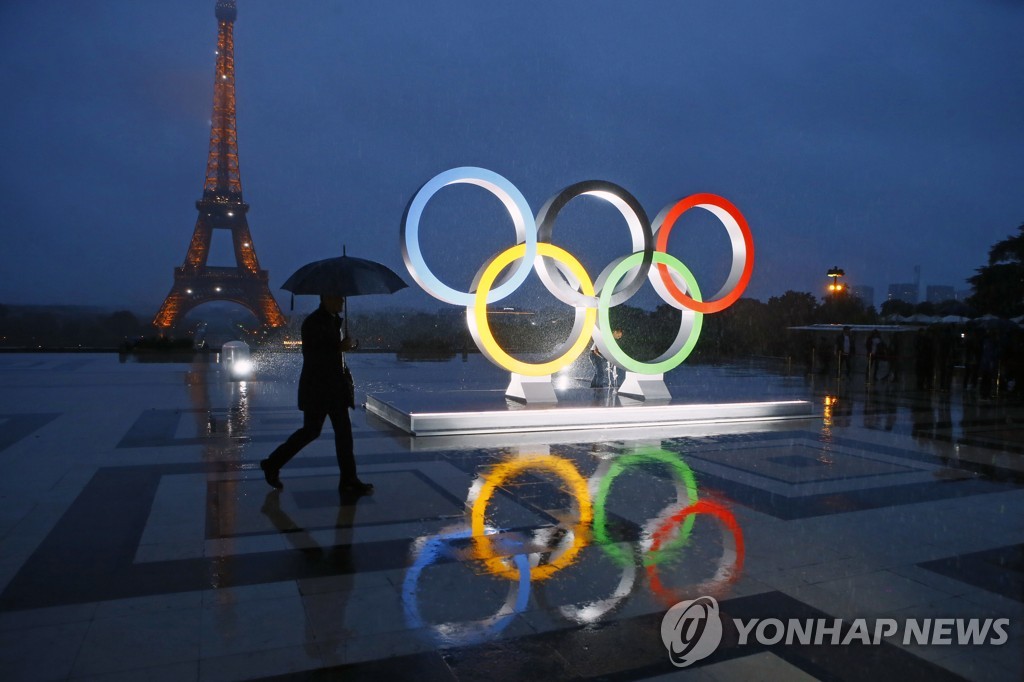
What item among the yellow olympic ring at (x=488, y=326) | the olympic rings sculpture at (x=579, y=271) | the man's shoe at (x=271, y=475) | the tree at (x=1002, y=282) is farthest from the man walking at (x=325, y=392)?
the tree at (x=1002, y=282)

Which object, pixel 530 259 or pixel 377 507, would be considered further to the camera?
pixel 530 259

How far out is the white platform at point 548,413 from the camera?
9.45 metres

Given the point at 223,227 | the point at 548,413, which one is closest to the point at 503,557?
the point at 548,413

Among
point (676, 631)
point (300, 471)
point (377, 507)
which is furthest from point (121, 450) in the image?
point (676, 631)

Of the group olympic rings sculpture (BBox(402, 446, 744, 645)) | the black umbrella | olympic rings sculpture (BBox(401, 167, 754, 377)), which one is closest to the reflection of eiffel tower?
olympic rings sculpture (BBox(401, 167, 754, 377))

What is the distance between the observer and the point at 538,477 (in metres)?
6.92

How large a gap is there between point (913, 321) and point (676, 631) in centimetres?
2312

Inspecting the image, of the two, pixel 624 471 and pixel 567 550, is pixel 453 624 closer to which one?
pixel 567 550

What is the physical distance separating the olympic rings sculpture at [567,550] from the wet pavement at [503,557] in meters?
0.02

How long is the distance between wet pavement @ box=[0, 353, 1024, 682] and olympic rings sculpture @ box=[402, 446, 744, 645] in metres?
0.02

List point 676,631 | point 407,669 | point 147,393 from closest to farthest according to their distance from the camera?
point 407,669
point 676,631
point 147,393

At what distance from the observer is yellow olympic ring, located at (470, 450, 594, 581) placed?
14.4ft

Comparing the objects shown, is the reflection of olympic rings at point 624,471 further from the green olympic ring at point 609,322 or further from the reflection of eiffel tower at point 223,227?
the reflection of eiffel tower at point 223,227

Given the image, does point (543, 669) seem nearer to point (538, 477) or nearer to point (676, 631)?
point (676, 631)
